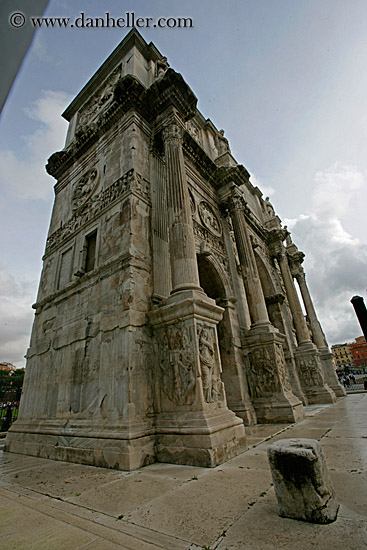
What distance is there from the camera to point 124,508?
2.89m

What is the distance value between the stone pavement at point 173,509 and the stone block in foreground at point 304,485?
0.24 ft

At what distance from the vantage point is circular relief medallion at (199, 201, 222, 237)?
11191 millimetres

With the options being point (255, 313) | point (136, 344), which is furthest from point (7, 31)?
point (255, 313)

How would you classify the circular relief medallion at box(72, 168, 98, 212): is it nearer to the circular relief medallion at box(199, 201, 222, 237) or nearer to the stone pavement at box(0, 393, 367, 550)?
the circular relief medallion at box(199, 201, 222, 237)

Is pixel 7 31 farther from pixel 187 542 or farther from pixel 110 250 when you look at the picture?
pixel 110 250

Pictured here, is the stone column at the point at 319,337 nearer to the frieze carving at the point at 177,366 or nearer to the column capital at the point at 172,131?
the frieze carving at the point at 177,366

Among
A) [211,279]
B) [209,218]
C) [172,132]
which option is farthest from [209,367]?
[209,218]

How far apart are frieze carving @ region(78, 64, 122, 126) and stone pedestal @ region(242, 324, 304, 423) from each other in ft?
36.8

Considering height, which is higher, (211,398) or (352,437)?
(211,398)

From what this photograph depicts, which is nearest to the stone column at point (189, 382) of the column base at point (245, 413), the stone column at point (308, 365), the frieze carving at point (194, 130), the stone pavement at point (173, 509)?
the stone pavement at point (173, 509)

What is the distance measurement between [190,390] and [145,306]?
2238 mm

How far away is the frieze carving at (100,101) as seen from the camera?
38.2 ft

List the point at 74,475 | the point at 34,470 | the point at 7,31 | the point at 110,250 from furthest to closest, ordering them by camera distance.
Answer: the point at 110,250 → the point at 34,470 → the point at 74,475 → the point at 7,31

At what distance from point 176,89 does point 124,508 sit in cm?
1054
